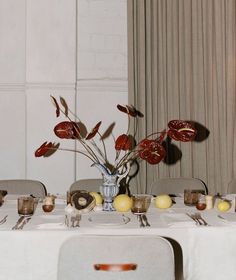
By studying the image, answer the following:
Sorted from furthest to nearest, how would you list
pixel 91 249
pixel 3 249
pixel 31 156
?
pixel 31 156 < pixel 3 249 < pixel 91 249

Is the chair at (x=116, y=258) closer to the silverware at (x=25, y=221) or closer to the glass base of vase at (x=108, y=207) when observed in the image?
the silverware at (x=25, y=221)

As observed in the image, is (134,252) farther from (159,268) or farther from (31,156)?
(31,156)

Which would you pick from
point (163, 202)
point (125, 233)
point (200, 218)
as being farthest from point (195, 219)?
point (125, 233)

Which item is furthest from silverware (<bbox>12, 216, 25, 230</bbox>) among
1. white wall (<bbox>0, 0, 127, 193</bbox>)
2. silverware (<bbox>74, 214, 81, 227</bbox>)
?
white wall (<bbox>0, 0, 127, 193</bbox>)

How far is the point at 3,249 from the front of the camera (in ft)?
6.70

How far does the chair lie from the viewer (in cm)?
165

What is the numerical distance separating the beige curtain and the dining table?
2097 millimetres

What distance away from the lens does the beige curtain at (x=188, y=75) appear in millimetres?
4238

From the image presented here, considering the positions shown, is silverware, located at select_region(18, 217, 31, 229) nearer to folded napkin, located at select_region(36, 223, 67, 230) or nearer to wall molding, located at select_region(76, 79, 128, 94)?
folded napkin, located at select_region(36, 223, 67, 230)

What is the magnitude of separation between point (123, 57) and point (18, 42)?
0.96 meters

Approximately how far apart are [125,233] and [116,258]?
16.4 inches

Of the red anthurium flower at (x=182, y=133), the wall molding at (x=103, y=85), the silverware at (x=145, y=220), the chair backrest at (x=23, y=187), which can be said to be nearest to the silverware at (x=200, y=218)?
the silverware at (x=145, y=220)

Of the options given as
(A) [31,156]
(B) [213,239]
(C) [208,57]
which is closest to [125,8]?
(C) [208,57]

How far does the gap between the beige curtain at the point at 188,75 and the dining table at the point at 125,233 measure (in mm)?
2097
